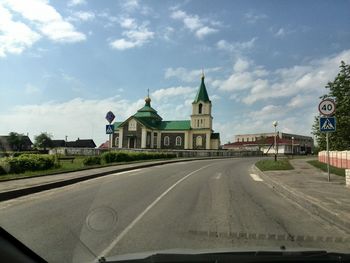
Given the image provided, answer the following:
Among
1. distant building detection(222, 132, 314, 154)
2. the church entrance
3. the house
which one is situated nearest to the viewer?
the church entrance

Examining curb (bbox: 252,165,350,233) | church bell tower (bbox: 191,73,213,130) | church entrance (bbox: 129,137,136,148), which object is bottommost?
curb (bbox: 252,165,350,233)

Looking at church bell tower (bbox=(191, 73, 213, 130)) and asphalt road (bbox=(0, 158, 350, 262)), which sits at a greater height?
church bell tower (bbox=(191, 73, 213, 130))

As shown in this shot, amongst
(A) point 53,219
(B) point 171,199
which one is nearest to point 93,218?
(A) point 53,219

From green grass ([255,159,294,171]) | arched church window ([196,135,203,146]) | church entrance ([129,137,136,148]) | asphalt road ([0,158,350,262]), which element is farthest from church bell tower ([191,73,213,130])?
asphalt road ([0,158,350,262])

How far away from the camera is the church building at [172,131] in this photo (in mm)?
102125

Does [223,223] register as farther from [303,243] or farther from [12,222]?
[12,222]

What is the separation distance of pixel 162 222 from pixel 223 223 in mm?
1338

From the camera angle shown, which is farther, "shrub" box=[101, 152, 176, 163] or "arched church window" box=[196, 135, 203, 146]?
"arched church window" box=[196, 135, 203, 146]

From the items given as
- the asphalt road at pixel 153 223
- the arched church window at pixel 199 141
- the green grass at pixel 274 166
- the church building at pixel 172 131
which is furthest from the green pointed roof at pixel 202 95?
the asphalt road at pixel 153 223

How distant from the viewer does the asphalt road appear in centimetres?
682

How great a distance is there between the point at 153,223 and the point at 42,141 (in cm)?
11292

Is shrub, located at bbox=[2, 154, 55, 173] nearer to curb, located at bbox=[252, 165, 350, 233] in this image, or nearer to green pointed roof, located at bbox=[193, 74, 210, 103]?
curb, located at bbox=[252, 165, 350, 233]

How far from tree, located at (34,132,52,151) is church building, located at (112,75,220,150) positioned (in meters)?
23.0

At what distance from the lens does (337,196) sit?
1289cm
